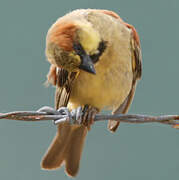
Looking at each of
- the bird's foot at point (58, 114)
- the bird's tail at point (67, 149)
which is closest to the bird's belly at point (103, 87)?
the bird's tail at point (67, 149)

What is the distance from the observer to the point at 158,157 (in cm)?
883

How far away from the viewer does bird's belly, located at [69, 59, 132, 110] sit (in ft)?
13.1

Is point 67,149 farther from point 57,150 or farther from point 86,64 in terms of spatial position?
point 86,64

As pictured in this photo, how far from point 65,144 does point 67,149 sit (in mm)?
51

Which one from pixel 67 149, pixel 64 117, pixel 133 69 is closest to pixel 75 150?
pixel 67 149

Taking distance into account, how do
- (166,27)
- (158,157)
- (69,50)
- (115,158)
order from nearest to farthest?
(69,50), (158,157), (115,158), (166,27)

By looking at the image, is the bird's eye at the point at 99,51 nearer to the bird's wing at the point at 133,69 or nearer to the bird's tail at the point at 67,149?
the bird's wing at the point at 133,69

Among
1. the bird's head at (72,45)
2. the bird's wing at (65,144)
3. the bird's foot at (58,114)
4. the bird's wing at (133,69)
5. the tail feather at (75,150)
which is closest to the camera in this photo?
the bird's foot at (58,114)

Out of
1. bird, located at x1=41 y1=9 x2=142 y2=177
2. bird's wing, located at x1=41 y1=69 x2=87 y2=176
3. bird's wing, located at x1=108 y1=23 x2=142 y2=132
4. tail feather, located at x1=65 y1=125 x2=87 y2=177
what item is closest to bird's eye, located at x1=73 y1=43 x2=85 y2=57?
bird, located at x1=41 y1=9 x2=142 y2=177

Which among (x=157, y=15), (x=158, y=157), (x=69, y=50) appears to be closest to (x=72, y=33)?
(x=69, y=50)

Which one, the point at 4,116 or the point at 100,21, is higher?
the point at 100,21

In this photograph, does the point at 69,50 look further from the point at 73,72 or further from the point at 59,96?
the point at 59,96

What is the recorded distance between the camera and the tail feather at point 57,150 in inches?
170

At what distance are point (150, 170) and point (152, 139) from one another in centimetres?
61
